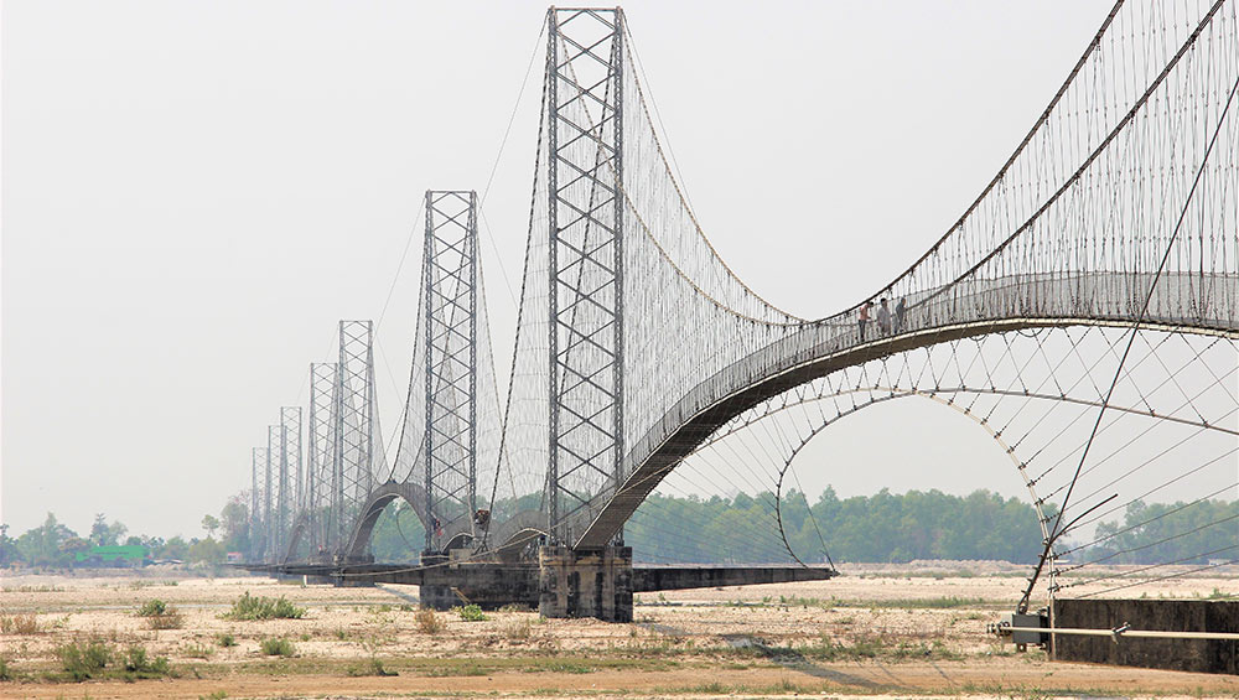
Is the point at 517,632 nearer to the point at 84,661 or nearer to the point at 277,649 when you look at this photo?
the point at 277,649

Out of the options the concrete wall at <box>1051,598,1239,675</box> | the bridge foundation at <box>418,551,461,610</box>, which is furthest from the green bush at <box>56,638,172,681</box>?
the bridge foundation at <box>418,551,461,610</box>

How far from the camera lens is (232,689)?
3134 centimetres

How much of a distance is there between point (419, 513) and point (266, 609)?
3238 cm

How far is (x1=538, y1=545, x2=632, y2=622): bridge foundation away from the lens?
53.7 metres

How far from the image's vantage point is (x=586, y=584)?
5403 centimetres

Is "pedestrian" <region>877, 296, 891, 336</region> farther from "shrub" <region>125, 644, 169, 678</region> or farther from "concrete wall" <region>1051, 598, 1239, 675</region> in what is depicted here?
"shrub" <region>125, 644, 169, 678</region>

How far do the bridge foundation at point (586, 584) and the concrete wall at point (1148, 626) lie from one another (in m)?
33.5

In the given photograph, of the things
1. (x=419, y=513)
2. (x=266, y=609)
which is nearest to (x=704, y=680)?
(x=266, y=609)

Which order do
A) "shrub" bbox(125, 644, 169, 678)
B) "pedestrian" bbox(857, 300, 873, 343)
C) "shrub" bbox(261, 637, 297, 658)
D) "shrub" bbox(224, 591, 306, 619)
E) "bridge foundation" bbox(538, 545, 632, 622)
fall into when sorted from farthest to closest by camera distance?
"shrub" bbox(224, 591, 306, 619) → "bridge foundation" bbox(538, 545, 632, 622) → "shrub" bbox(261, 637, 297, 658) → "pedestrian" bbox(857, 300, 873, 343) → "shrub" bbox(125, 644, 169, 678)

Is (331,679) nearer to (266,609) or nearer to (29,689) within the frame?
(29,689)

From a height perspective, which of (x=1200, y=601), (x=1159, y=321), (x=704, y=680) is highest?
(x=1159, y=321)

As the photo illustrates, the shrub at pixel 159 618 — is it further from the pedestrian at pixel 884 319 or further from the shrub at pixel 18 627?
the pedestrian at pixel 884 319

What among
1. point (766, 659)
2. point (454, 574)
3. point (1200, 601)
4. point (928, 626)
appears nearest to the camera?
point (1200, 601)

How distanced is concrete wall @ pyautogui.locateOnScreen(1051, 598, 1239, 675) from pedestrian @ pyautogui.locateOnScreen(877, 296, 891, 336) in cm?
1458
